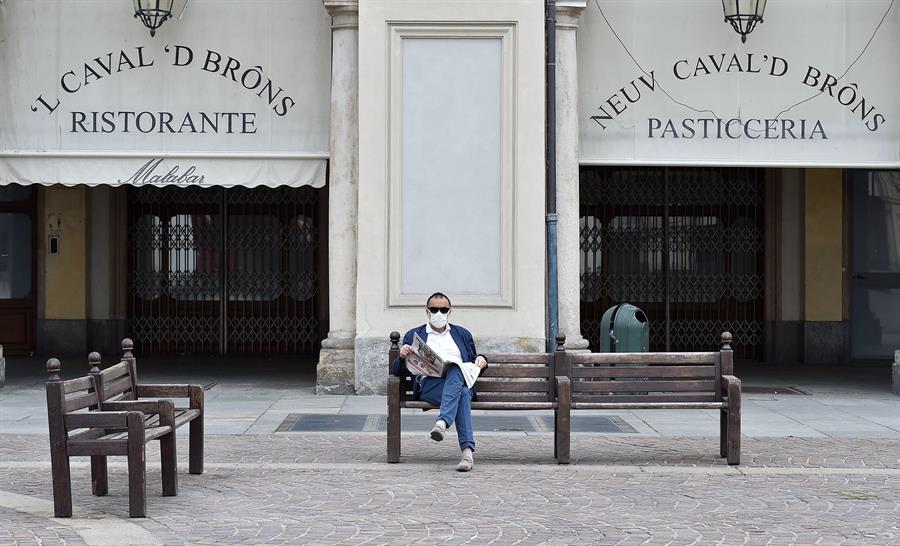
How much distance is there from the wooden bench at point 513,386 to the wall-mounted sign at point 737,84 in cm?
504

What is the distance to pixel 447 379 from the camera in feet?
31.7

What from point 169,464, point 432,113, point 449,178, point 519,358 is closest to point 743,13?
point 432,113

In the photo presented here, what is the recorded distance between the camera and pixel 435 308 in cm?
992

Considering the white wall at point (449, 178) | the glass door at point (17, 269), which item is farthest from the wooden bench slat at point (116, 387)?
the glass door at point (17, 269)

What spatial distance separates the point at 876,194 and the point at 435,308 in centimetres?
1047

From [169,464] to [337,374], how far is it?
592 cm

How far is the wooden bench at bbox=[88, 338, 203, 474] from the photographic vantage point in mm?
8453

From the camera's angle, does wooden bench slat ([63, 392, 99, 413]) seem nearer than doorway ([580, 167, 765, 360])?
Yes

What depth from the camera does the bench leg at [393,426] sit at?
961cm

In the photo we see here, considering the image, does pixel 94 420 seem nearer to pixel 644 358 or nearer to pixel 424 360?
pixel 424 360

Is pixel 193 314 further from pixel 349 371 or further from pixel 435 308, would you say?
pixel 435 308

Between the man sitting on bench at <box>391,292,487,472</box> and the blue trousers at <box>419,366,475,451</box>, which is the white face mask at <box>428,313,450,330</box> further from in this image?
the blue trousers at <box>419,366,475,451</box>

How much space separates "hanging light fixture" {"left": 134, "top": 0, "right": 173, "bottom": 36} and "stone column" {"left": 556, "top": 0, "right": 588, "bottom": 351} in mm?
4227

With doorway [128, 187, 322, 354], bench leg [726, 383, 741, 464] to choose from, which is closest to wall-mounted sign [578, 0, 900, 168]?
bench leg [726, 383, 741, 464]
